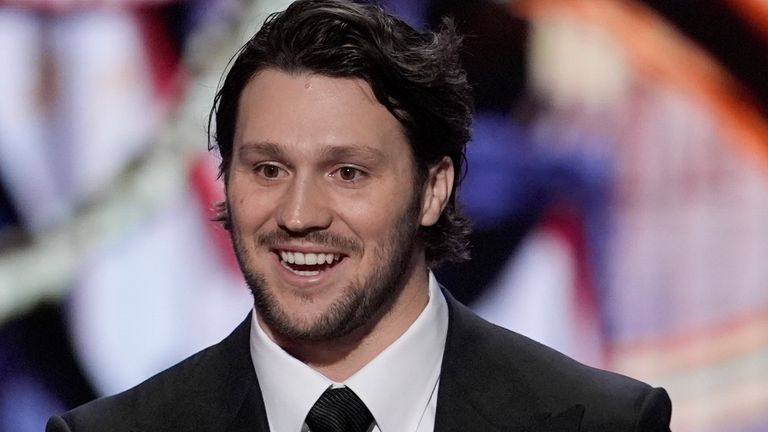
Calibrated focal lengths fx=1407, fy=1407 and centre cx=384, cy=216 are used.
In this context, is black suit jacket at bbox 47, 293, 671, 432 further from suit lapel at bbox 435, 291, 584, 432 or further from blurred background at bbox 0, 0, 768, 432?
blurred background at bbox 0, 0, 768, 432

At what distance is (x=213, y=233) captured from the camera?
3.32 m

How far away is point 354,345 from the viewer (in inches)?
91.1

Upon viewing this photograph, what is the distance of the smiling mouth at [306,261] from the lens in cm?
222

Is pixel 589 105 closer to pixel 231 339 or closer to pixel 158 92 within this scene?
pixel 158 92

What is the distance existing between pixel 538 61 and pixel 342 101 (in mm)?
1155

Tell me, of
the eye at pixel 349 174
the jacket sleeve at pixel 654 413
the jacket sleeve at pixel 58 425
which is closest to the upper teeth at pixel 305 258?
the eye at pixel 349 174

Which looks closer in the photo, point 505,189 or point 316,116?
point 316,116

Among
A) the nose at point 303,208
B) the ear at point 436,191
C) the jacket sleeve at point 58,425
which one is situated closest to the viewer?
the nose at point 303,208

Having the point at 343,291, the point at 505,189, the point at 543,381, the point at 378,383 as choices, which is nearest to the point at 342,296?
the point at 343,291

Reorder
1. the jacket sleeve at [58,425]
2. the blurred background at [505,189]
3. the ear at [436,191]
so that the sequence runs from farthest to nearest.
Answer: the blurred background at [505,189]
the ear at [436,191]
the jacket sleeve at [58,425]

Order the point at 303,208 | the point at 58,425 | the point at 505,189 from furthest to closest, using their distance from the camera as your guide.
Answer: the point at 505,189 < the point at 58,425 < the point at 303,208

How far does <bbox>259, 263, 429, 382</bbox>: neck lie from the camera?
230cm

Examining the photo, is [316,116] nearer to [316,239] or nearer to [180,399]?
[316,239]

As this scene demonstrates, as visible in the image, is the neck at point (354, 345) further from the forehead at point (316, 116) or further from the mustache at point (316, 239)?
the forehead at point (316, 116)
